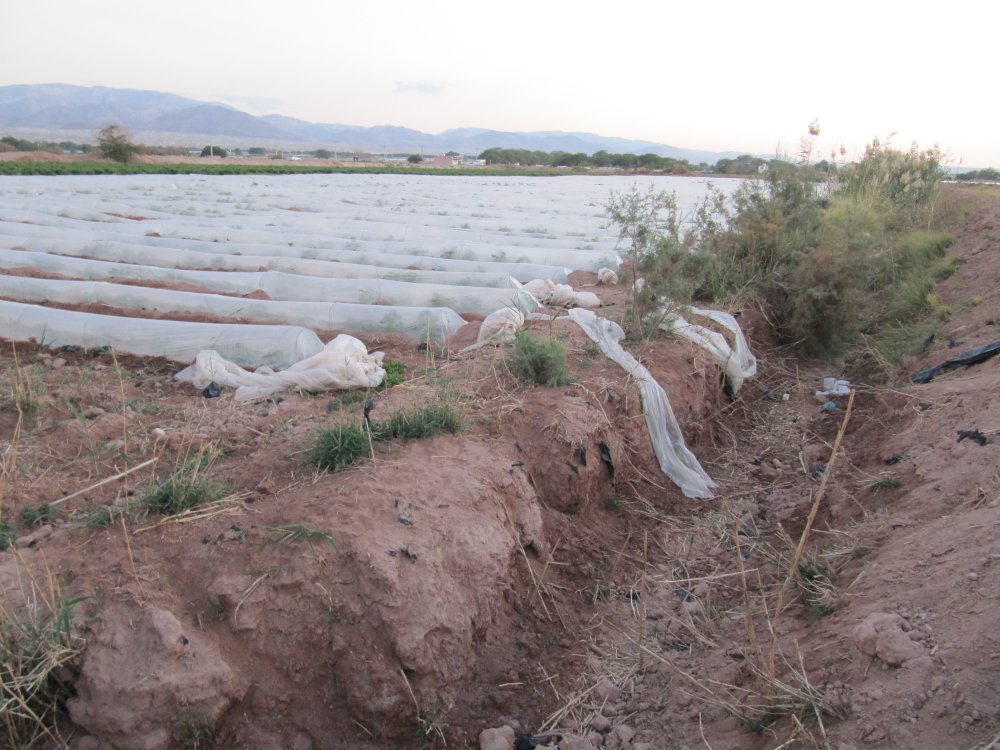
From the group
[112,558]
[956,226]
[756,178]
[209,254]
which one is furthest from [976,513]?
[956,226]

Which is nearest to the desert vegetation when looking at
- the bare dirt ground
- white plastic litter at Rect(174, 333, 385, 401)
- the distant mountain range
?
the bare dirt ground

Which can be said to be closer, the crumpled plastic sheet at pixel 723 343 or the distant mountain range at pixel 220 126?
the crumpled plastic sheet at pixel 723 343

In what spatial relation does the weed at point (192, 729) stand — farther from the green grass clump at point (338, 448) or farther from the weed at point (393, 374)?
the weed at point (393, 374)

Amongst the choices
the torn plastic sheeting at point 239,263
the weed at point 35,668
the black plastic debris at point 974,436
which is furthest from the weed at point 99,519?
the torn plastic sheeting at point 239,263

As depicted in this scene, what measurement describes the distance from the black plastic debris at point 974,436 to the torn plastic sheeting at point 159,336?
4.03 metres

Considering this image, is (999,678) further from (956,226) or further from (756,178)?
(956,226)

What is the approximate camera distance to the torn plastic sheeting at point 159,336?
5172 millimetres

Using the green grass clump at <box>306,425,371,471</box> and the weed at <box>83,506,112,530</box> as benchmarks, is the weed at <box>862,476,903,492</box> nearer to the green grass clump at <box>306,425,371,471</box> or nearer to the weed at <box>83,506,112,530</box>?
the green grass clump at <box>306,425,371,471</box>

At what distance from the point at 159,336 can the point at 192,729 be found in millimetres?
3673

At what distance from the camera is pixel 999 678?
6.47ft

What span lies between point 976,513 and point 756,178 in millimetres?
5980

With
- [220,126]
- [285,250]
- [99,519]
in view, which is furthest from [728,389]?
[220,126]

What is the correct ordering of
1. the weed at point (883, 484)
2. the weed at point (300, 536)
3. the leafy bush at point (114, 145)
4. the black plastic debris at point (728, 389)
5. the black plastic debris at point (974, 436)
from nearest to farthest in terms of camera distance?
the weed at point (300, 536), the black plastic debris at point (974, 436), the weed at point (883, 484), the black plastic debris at point (728, 389), the leafy bush at point (114, 145)

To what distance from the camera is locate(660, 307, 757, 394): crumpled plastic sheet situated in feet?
18.1
